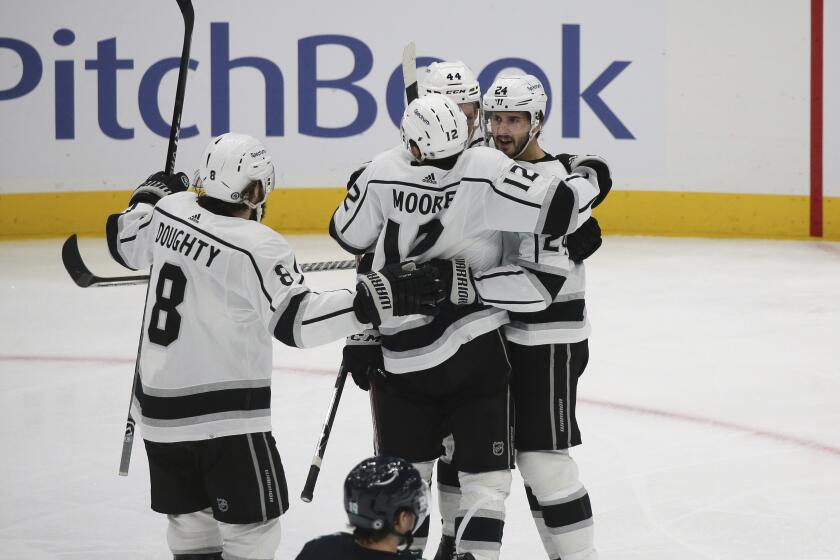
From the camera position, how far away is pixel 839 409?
4633mm

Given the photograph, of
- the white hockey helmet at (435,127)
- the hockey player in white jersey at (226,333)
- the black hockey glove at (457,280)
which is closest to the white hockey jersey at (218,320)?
the hockey player in white jersey at (226,333)

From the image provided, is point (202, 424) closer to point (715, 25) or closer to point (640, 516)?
point (640, 516)

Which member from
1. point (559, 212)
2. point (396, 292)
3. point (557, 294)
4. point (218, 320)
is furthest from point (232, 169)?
point (557, 294)

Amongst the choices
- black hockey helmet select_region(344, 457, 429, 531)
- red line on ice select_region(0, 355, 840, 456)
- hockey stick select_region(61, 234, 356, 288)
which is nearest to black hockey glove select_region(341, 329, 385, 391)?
hockey stick select_region(61, 234, 356, 288)

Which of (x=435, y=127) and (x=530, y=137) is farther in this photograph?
(x=530, y=137)

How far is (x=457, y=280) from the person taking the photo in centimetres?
275

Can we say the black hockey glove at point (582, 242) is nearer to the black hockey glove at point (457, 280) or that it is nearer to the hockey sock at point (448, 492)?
the black hockey glove at point (457, 280)

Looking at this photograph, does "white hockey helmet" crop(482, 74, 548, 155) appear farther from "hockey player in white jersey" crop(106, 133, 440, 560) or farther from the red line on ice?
the red line on ice

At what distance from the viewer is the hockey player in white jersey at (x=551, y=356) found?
2.94 meters

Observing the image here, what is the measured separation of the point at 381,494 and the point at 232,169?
839 mm

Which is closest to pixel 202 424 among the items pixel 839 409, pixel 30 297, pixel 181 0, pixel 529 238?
pixel 529 238

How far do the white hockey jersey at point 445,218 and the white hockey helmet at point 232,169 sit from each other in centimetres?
30

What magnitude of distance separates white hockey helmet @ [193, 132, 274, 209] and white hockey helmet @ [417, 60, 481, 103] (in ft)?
2.15

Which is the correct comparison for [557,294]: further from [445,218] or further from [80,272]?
[80,272]
